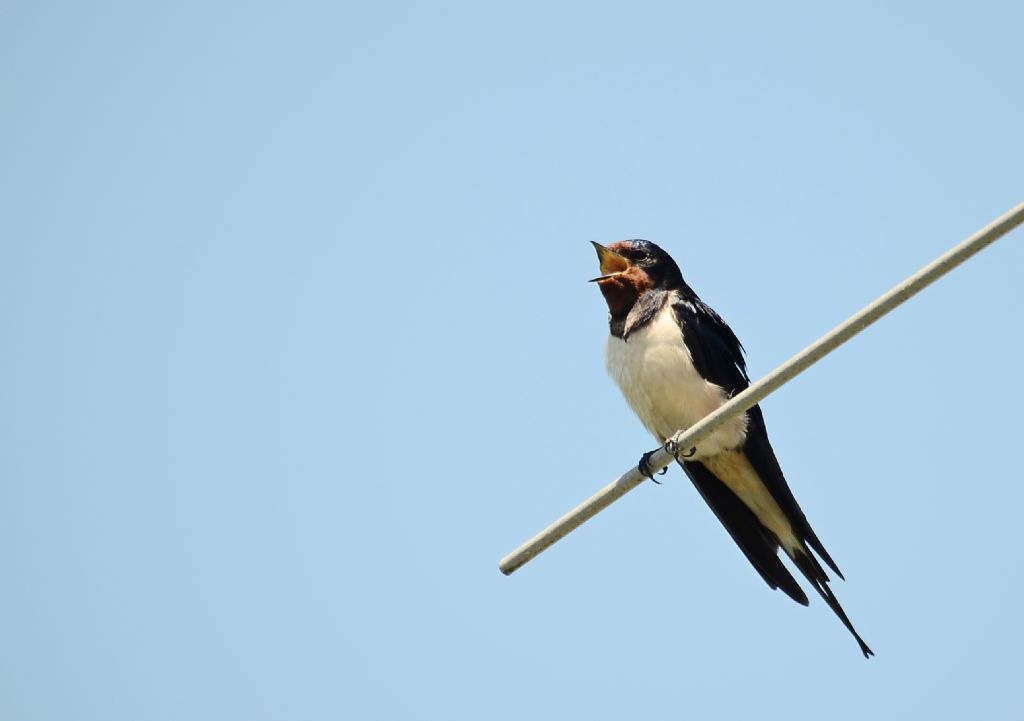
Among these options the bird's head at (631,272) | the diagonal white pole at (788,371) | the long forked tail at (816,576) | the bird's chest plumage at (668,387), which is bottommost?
the long forked tail at (816,576)

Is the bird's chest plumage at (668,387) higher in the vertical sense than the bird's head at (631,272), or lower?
lower

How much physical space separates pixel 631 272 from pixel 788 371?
259 centimetres

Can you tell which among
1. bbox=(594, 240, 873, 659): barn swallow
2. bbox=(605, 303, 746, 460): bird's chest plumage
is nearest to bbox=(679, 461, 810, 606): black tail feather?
bbox=(594, 240, 873, 659): barn swallow

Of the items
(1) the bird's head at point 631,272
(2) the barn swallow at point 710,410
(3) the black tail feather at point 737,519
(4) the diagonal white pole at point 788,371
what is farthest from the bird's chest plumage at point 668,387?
(4) the diagonal white pole at point 788,371

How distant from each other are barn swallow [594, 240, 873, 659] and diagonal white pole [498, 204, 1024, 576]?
1.26m

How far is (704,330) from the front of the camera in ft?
19.2

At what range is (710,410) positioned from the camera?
570 cm

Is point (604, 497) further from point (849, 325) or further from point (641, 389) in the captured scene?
point (641, 389)

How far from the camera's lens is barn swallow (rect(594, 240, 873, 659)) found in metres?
5.51

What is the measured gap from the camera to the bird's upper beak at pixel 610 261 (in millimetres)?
6277

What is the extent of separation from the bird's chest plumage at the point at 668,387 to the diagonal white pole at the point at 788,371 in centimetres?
126

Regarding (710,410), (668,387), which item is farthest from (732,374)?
(668,387)

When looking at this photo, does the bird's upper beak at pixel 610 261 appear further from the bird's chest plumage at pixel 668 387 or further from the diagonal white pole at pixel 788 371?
the diagonal white pole at pixel 788 371

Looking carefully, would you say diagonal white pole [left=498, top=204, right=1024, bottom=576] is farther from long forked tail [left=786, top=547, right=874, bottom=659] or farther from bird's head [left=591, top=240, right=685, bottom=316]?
bird's head [left=591, top=240, right=685, bottom=316]
